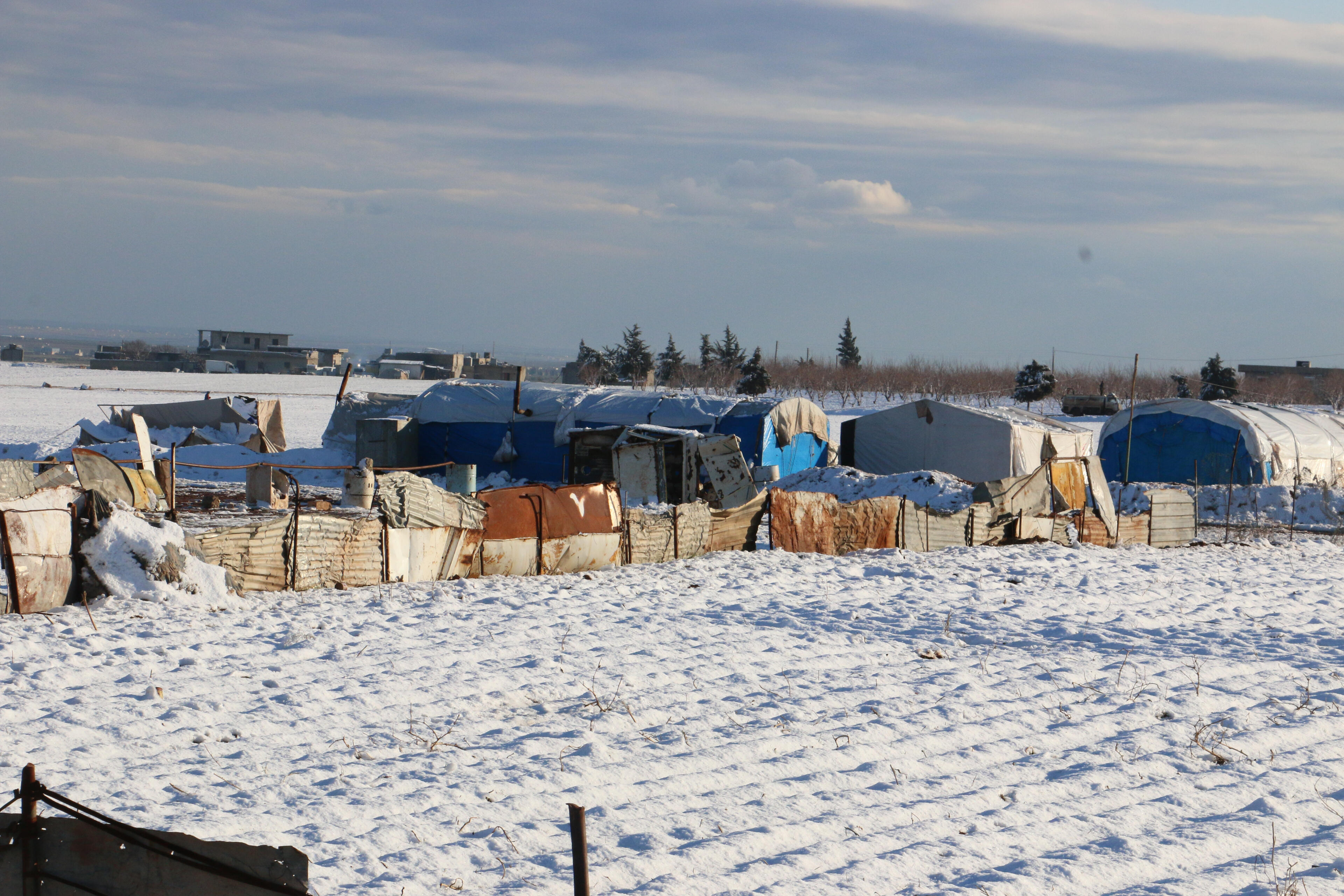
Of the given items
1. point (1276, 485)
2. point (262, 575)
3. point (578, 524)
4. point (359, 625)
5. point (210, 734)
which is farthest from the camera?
point (1276, 485)

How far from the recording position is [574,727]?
24.1ft

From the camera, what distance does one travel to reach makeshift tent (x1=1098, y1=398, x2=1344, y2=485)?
2850cm

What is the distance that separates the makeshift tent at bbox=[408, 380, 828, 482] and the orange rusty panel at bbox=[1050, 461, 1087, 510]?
817cm

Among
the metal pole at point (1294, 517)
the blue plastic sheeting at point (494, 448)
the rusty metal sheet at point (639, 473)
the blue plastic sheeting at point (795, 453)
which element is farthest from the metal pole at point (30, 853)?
the blue plastic sheeting at point (494, 448)

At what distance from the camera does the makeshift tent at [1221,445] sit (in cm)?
2850

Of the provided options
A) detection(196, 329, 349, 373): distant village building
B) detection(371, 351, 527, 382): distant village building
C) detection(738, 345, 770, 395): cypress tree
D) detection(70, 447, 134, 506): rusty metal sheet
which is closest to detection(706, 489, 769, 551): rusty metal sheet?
detection(70, 447, 134, 506): rusty metal sheet

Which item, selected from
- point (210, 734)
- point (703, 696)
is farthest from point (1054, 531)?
point (210, 734)

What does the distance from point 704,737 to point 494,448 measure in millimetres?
22035

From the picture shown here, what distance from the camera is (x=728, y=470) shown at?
67.2ft

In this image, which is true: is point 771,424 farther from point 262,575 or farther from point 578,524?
point 262,575

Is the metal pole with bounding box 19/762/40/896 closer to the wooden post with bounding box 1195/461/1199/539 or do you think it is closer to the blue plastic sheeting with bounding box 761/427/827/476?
the wooden post with bounding box 1195/461/1199/539

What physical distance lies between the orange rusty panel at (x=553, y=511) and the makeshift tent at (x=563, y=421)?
11.9m

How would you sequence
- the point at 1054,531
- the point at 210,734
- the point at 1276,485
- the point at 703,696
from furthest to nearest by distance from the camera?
the point at 1276,485
the point at 1054,531
the point at 703,696
the point at 210,734

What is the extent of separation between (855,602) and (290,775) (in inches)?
288
